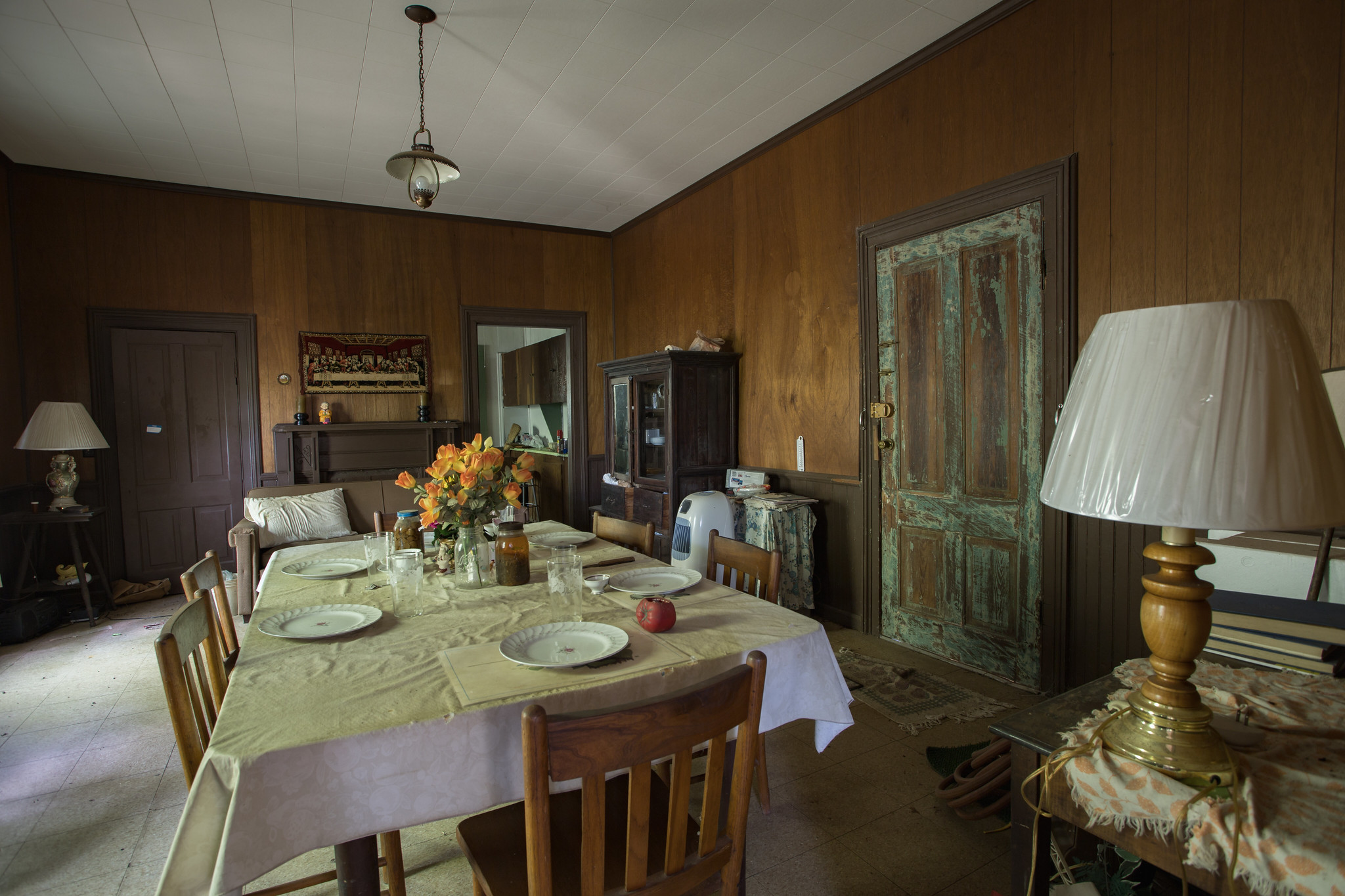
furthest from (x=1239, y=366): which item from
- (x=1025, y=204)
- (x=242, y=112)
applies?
(x=242, y=112)

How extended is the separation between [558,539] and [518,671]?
1360mm

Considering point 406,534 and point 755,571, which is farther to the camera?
point 406,534

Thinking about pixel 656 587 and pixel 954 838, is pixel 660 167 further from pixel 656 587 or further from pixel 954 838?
pixel 954 838

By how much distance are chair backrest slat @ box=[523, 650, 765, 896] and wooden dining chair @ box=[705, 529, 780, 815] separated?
0.79 m

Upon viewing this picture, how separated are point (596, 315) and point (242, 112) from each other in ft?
10.4

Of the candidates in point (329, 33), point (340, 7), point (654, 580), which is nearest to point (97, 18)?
point (329, 33)

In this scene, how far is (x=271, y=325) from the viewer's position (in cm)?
521

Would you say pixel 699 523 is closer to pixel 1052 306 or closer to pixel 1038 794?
pixel 1052 306

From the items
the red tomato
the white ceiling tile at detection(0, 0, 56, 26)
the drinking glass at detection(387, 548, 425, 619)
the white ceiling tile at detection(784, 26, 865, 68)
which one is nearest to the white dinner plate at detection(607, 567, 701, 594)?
the red tomato

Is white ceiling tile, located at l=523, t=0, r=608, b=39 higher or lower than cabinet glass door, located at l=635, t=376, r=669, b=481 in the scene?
higher

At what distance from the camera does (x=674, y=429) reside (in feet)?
14.5

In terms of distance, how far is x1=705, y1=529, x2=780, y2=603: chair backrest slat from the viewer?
197cm

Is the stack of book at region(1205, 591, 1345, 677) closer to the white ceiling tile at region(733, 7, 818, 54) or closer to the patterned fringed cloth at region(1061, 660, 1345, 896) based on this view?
the patterned fringed cloth at region(1061, 660, 1345, 896)

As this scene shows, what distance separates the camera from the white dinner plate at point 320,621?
5.14 ft
